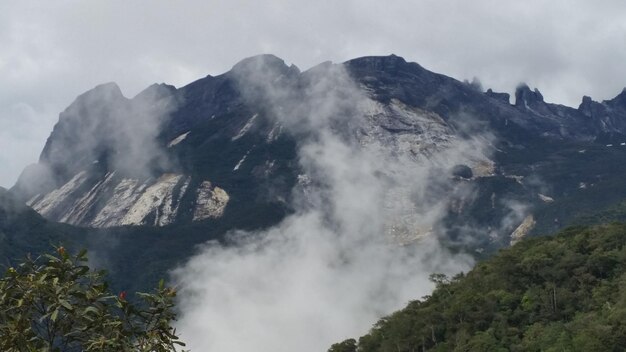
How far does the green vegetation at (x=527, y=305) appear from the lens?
81.9 metres

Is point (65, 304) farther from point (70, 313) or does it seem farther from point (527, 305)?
point (527, 305)

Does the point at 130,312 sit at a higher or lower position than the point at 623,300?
lower

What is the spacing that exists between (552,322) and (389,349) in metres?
24.4

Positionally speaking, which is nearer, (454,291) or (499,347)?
(499,347)

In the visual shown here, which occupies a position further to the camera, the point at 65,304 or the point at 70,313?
the point at 70,313

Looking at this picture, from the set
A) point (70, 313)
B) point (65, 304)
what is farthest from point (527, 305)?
point (65, 304)

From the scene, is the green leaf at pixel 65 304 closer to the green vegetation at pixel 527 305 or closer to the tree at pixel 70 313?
the tree at pixel 70 313

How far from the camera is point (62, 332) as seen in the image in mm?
15750

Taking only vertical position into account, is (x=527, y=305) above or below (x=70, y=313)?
above

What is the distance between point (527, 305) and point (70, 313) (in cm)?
8684

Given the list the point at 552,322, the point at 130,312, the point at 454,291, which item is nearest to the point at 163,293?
the point at 130,312

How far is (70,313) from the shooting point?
1557cm

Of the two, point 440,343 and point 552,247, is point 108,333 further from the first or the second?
point 552,247

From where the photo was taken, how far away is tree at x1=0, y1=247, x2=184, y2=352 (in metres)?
15.1
